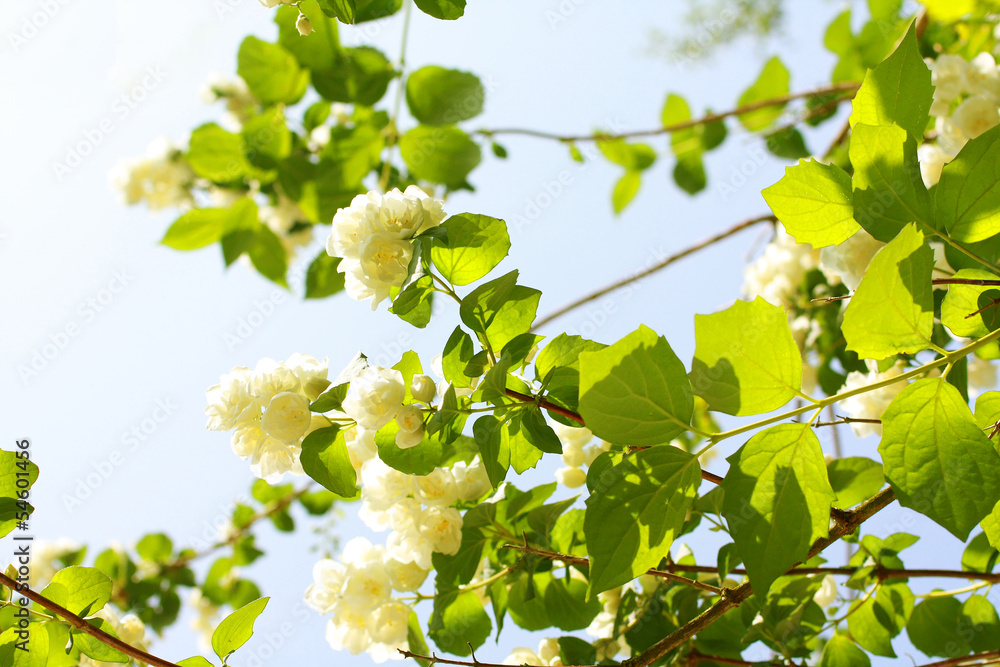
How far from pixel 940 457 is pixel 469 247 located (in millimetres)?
556

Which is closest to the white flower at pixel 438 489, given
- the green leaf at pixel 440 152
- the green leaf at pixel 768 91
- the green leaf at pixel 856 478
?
the green leaf at pixel 856 478

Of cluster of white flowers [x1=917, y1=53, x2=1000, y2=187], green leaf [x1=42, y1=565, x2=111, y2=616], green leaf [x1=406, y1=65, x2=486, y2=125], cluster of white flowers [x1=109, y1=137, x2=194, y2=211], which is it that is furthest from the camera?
cluster of white flowers [x1=109, y1=137, x2=194, y2=211]

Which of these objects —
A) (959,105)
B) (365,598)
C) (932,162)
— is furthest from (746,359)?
(959,105)

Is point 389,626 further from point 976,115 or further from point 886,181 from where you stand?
point 976,115

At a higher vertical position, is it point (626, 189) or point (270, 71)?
point (270, 71)

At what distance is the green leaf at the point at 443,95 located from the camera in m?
1.97

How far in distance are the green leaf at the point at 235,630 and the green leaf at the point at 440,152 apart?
4.70 feet

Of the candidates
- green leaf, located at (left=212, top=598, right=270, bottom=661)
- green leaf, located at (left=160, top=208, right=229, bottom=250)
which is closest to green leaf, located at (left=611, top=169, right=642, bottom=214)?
green leaf, located at (left=160, top=208, right=229, bottom=250)

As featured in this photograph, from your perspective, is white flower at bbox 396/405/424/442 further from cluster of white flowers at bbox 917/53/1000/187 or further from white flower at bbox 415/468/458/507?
cluster of white flowers at bbox 917/53/1000/187

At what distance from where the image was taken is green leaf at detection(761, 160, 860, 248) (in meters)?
0.81

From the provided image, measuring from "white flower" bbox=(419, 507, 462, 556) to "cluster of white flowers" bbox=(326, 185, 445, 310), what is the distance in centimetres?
41

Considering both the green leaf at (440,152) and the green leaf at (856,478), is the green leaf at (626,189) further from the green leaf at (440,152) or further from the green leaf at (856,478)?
the green leaf at (856,478)

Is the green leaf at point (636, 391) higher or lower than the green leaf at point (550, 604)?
higher

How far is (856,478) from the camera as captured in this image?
1102 mm
